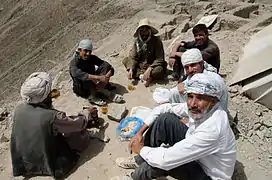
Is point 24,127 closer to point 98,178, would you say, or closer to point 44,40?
point 98,178

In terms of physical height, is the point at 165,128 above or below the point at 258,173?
above

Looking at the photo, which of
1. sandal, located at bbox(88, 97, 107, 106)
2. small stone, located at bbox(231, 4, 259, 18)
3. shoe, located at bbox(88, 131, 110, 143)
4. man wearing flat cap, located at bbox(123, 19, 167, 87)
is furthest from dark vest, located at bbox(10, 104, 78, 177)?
small stone, located at bbox(231, 4, 259, 18)

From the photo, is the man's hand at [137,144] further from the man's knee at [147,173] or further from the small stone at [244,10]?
the small stone at [244,10]

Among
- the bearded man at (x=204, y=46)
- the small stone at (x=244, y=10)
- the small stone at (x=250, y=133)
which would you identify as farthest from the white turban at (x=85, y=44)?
the small stone at (x=244, y=10)

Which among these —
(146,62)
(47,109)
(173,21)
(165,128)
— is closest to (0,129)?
(47,109)

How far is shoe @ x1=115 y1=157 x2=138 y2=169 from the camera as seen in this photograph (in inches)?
141

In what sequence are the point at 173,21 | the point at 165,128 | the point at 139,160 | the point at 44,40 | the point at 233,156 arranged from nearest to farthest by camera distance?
the point at 233,156
the point at 165,128
the point at 139,160
the point at 173,21
the point at 44,40

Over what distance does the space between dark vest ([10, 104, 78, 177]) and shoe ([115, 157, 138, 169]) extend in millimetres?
501

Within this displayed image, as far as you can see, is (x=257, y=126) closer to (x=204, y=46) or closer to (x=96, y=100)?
(x=204, y=46)

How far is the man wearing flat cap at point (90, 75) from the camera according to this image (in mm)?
4531

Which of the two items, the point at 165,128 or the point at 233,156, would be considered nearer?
the point at 233,156

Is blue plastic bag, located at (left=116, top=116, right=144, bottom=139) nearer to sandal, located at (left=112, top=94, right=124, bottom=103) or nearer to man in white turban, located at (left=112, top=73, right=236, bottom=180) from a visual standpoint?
sandal, located at (left=112, top=94, right=124, bottom=103)

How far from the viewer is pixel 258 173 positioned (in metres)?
3.51

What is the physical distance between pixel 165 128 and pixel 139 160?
0.44 m
